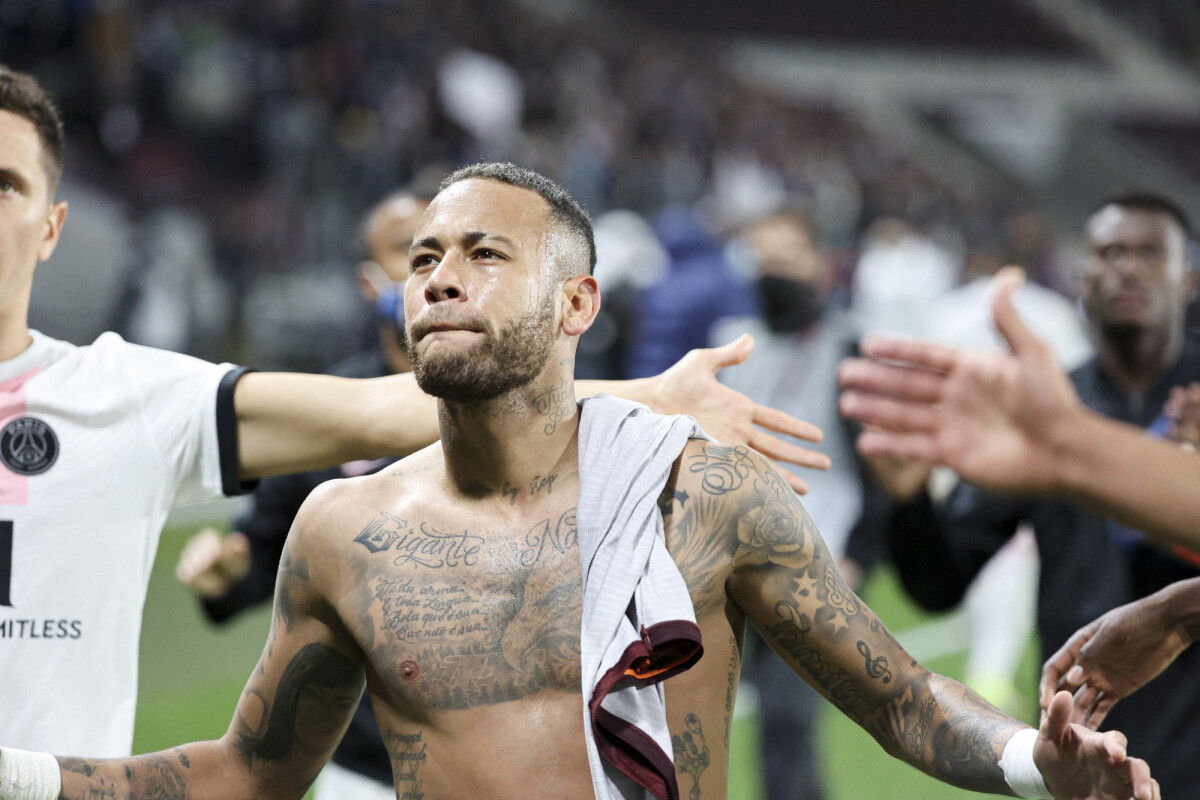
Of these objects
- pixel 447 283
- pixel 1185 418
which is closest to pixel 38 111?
pixel 447 283

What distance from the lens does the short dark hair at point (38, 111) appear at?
318cm

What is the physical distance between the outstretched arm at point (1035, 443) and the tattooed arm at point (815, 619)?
0.42m

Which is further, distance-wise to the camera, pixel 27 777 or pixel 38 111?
pixel 38 111

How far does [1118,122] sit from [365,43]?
2171 cm

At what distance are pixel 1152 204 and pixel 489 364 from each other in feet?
9.61

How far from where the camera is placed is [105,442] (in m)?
3.15

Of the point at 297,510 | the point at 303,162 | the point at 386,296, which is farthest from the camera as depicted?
the point at 303,162

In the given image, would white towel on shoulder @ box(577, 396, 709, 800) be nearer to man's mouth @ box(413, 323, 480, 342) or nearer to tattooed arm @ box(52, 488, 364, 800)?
man's mouth @ box(413, 323, 480, 342)

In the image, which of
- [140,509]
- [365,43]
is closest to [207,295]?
[365,43]

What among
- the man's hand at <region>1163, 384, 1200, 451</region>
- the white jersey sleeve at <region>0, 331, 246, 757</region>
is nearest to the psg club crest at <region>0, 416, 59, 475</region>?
the white jersey sleeve at <region>0, 331, 246, 757</region>

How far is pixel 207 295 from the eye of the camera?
1327 centimetres

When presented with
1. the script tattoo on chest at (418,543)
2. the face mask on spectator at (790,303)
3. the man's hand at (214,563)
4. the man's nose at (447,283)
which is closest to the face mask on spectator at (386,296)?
the man's hand at (214,563)

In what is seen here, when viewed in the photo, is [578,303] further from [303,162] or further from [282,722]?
[303,162]

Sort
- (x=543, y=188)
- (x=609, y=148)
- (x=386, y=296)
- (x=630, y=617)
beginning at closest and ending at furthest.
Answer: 1. (x=630, y=617)
2. (x=543, y=188)
3. (x=386, y=296)
4. (x=609, y=148)
